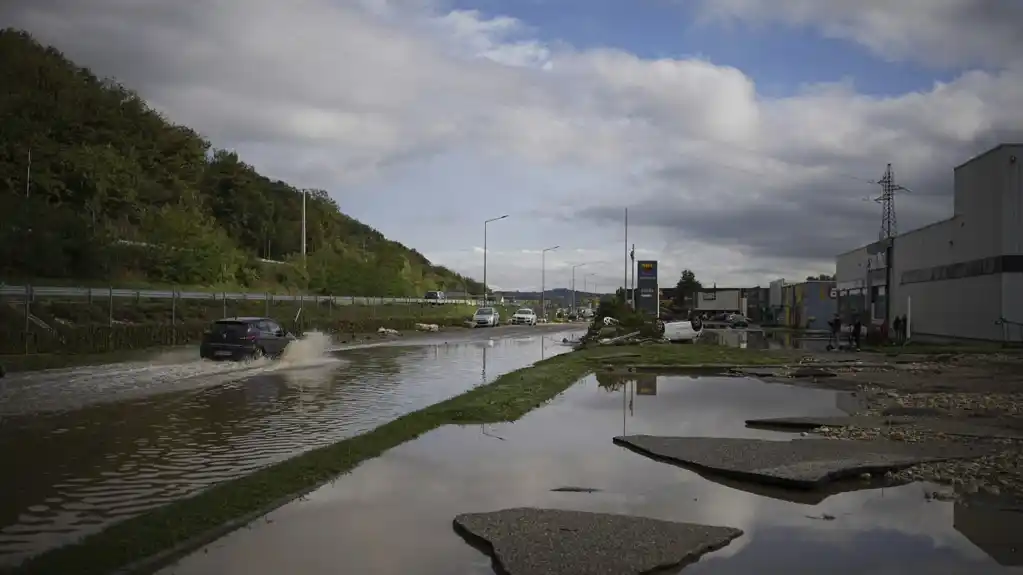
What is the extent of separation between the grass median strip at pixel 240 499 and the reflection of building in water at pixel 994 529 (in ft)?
21.0

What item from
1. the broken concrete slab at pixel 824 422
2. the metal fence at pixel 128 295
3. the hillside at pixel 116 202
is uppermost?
the hillside at pixel 116 202

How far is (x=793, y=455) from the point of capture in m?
11.1

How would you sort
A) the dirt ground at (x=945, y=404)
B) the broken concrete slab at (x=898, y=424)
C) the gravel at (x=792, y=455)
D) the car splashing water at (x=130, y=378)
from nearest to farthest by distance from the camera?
1. the gravel at (x=792, y=455)
2. the dirt ground at (x=945, y=404)
3. the broken concrete slab at (x=898, y=424)
4. the car splashing water at (x=130, y=378)

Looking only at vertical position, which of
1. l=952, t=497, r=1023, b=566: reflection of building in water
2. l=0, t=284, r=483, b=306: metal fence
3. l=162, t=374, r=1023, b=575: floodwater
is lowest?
l=162, t=374, r=1023, b=575: floodwater

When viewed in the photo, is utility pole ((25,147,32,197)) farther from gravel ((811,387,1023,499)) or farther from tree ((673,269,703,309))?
tree ((673,269,703,309))

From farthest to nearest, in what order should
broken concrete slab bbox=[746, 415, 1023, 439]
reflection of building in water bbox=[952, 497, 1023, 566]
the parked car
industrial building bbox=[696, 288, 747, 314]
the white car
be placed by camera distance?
1. industrial building bbox=[696, 288, 747, 314]
2. the white car
3. the parked car
4. broken concrete slab bbox=[746, 415, 1023, 439]
5. reflection of building in water bbox=[952, 497, 1023, 566]

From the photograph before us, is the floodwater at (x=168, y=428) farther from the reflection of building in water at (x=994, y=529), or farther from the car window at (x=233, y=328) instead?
the reflection of building in water at (x=994, y=529)

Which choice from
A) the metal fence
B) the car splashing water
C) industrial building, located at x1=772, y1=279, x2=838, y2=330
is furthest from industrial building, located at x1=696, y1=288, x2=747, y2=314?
the car splashing water

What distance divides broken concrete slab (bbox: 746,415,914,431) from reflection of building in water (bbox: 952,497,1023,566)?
549 centimetres

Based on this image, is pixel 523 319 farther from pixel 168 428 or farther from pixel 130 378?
pixel 168 428

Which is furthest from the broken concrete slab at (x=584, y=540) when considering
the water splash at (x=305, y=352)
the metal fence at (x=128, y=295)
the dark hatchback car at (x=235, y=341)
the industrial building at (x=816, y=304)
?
the industrial building at (x=816, y=304)

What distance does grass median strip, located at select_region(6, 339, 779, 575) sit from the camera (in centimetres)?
643

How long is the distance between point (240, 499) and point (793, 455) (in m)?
6.88

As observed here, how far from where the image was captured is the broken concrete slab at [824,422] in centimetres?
1408
